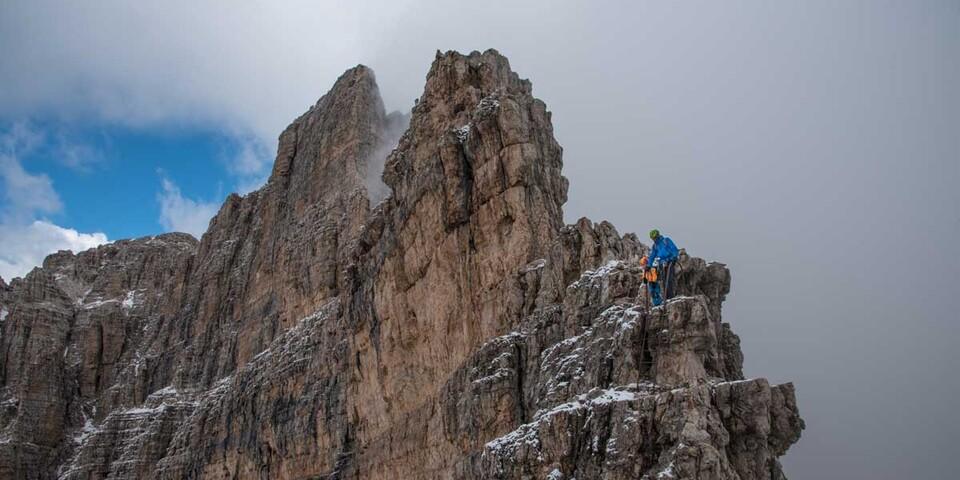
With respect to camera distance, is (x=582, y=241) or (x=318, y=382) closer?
(x=582, y=241)

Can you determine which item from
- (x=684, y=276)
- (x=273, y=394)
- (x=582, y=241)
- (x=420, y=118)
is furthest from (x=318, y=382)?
(x=684, y=276)

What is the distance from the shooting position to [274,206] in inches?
4400

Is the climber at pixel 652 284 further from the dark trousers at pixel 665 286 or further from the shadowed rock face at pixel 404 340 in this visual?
the shadowed rock face at pixel 404 340

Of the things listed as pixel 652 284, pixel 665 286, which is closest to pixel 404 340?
pixel 652 284

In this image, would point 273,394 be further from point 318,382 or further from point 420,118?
point 420,118

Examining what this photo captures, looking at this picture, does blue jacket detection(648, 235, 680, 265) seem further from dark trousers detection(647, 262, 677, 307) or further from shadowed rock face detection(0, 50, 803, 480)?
shadowed rock face detection(0, 50, 803, 480)

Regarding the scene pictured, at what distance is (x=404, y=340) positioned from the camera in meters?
62.6

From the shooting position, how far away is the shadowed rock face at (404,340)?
36.3 m

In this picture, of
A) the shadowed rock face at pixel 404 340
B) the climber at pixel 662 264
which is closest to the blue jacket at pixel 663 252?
the climber at pixel 662 264

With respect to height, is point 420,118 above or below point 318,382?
above

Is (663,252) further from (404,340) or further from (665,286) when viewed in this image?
(404,340)

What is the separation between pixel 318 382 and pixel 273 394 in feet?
25.6

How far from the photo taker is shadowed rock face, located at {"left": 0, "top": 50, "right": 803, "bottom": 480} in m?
36.3

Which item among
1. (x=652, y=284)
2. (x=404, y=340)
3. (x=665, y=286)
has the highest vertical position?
(x=404, y=340)
